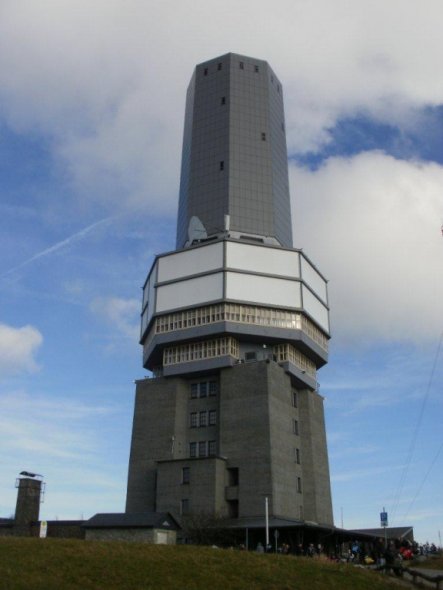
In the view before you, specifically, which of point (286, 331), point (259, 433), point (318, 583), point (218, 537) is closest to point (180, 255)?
point (286, 331)

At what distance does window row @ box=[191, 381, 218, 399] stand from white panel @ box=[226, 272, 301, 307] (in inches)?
424

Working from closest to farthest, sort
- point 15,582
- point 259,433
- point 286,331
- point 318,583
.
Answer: point 15,582, point 318,583, point 259,433, point 286,331

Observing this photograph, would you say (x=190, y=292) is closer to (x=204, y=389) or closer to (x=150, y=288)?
(x=150, y=288)

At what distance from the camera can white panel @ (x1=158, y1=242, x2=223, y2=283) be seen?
83.7m

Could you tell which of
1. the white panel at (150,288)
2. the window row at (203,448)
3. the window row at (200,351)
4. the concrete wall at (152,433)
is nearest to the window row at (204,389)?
the concrete wall at (152,433)

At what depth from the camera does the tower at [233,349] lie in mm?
74938

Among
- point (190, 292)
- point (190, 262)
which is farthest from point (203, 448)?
point (190, 262)

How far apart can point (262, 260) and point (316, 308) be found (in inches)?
396

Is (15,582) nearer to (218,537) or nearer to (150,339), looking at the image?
(218,537)

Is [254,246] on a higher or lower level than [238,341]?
higher

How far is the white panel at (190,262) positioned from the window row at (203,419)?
16668 mm

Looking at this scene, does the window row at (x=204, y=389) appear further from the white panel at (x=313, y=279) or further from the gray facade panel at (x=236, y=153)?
the gray facade panel at (x=236, y=153)

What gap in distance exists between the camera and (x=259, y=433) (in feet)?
247

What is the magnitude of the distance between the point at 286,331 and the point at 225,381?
9.43 metres
